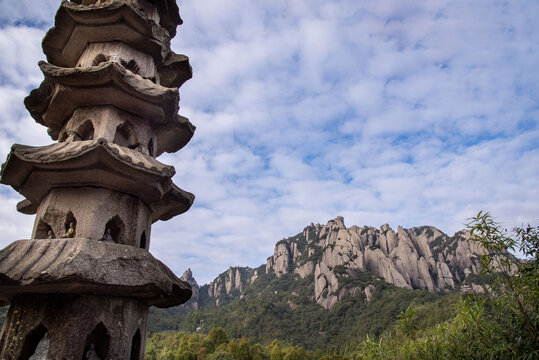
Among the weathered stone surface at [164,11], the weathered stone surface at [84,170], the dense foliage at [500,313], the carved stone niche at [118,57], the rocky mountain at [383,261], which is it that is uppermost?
the rocky mountain at [383,261]

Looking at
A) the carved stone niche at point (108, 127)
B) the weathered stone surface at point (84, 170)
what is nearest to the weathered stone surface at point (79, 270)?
the weathered stone surface at point (84, 170)

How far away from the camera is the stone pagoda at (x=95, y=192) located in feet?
14.9

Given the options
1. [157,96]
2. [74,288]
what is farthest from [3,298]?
[157,96]

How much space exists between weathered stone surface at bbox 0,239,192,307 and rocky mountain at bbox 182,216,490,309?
7367 centimetres

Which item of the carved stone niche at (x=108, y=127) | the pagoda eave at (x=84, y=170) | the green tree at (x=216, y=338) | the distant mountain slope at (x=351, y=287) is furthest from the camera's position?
the distant mountain slope at (x=351, y=287)

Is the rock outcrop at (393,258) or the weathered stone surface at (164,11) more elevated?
the rock outcrop at (393,258)

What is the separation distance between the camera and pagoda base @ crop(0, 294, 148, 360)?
14.7ft

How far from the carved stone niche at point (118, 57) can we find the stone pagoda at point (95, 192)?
0.08 ft

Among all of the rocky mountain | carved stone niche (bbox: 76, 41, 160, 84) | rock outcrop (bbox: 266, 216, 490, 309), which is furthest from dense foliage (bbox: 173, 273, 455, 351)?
carved stone niche (bbox: 76, 41, 160, 84)

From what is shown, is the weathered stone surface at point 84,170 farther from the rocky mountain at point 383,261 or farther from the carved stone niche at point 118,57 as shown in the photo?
the rocky mountain at point 383,261

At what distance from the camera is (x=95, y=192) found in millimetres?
5473

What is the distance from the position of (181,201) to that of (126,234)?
1.29 metres

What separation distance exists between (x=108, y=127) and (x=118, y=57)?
60.3 inches

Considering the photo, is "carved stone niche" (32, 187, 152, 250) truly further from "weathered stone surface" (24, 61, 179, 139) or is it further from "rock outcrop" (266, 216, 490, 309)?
"rock outcrop" (266, 216, 490, 309)
